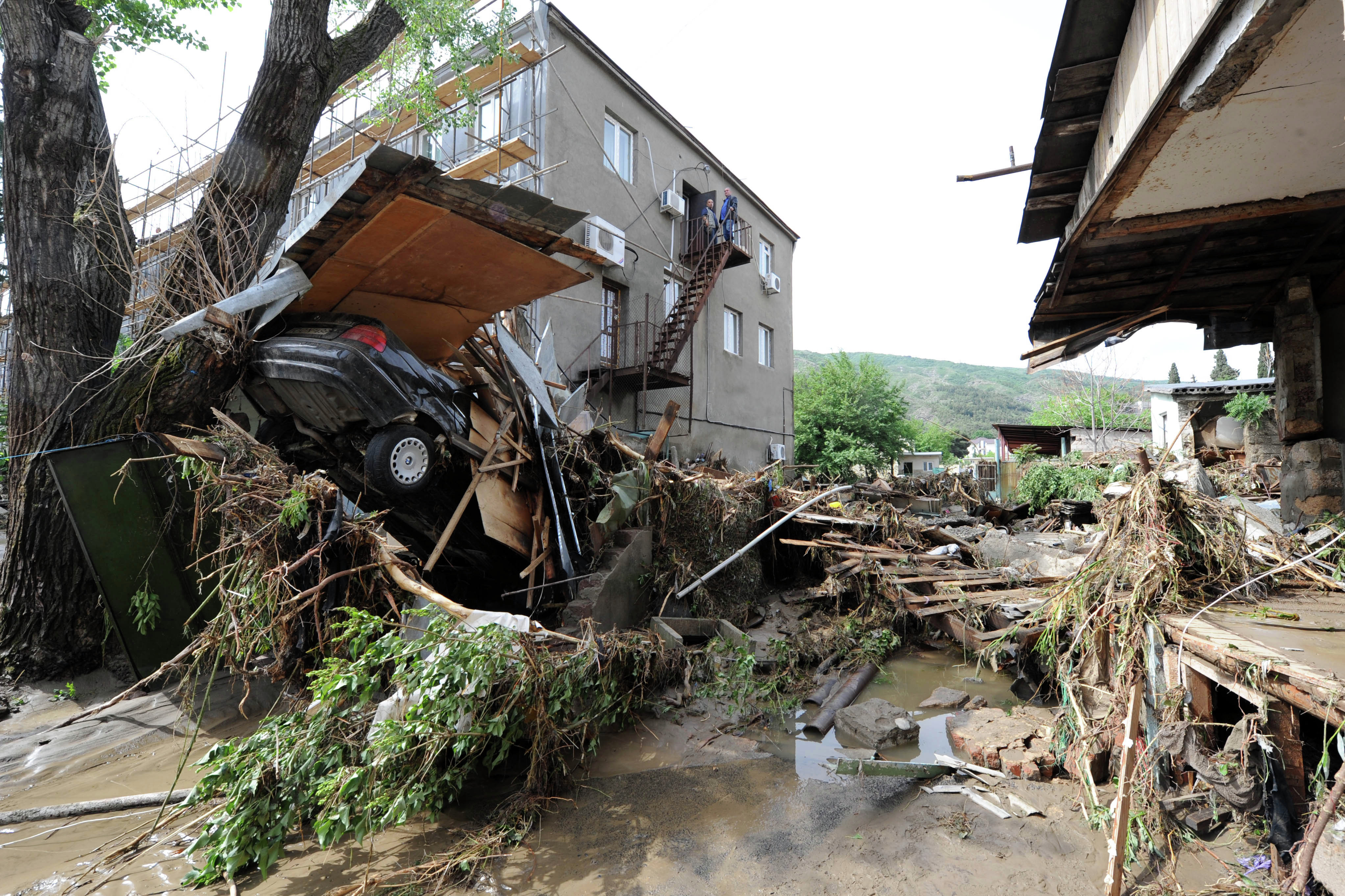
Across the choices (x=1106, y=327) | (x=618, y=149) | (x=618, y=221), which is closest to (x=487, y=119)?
(x=618, y=149)

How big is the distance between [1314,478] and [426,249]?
8769mm

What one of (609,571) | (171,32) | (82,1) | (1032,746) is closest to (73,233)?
(82,1)

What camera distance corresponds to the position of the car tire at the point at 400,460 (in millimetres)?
5418

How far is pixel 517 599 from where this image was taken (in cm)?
695

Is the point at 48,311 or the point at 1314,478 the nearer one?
the point at 48,311

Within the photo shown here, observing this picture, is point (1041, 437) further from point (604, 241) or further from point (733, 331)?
point (604, 241)

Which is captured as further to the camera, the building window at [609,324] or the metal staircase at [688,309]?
the metal staircase at [688,309]

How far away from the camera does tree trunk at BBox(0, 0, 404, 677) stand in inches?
228

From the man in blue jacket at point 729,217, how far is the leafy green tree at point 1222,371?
52.3 metres

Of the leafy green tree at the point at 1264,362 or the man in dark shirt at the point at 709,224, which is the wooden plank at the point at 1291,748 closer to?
the man in dark shirt at the point at 709,224

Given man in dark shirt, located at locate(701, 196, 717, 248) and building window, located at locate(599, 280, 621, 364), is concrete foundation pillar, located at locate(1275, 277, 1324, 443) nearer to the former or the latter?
building window, located at locate(599, 280, 621, 364)

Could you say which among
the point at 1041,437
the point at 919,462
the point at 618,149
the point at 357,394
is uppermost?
the point at 618,149

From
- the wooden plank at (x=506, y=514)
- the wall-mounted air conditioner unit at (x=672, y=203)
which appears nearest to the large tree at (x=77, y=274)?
the wooden plank at (x=506, y=514)

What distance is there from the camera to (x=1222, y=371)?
173ft
